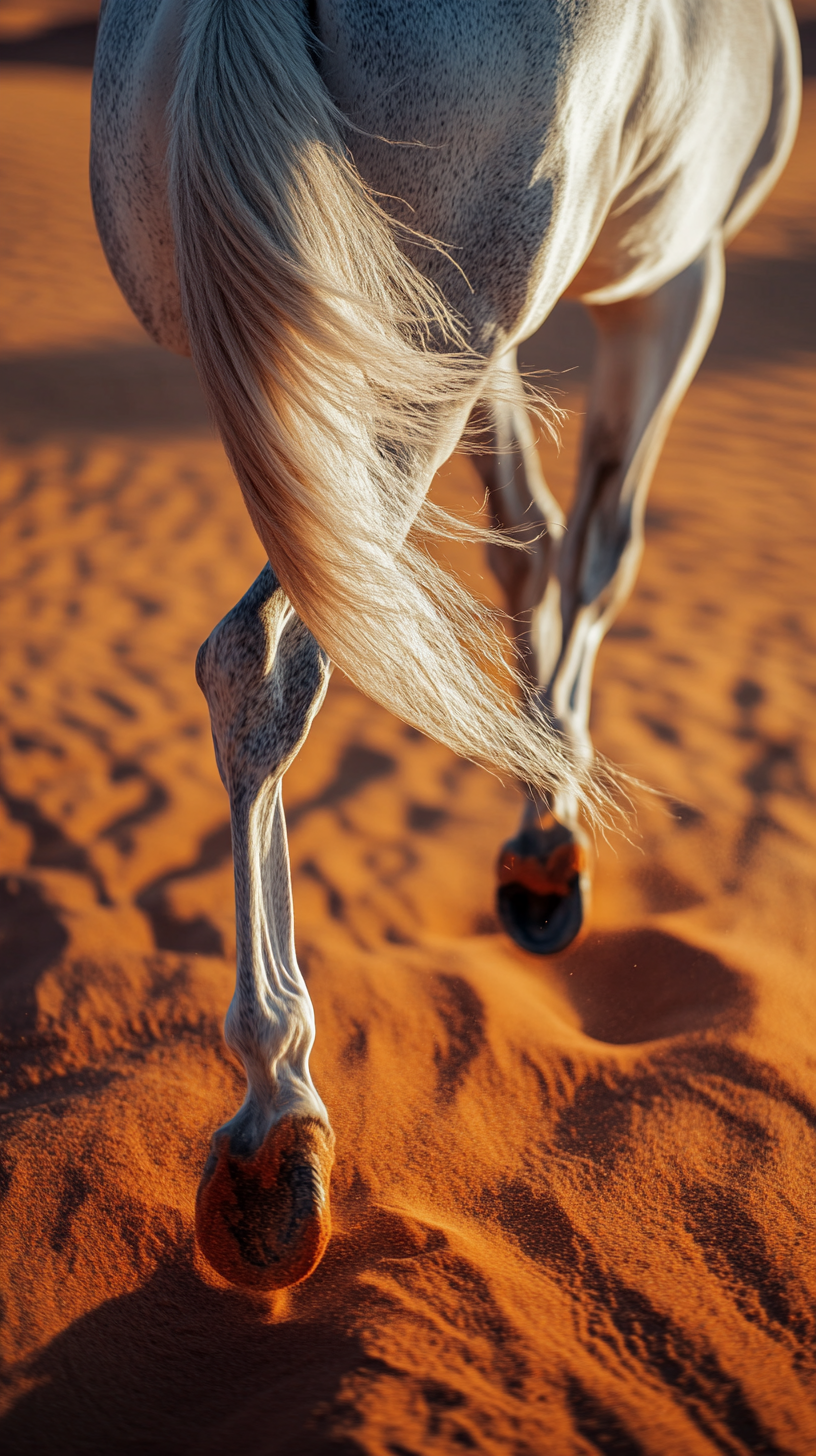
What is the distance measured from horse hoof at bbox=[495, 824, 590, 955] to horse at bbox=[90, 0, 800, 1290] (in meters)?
0.98

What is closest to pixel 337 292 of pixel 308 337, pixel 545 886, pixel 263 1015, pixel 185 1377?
pixel 308 337

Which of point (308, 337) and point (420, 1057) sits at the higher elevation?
point (308, 337)

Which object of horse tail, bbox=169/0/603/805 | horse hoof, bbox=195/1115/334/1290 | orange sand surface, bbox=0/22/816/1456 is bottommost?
orange sand surface, bbox=0/22/816/1456

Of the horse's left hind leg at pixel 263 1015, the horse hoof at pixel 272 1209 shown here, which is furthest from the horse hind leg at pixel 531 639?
the horse hoof at pixel 272 1209

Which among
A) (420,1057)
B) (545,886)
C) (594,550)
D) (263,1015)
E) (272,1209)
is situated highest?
(594,550)

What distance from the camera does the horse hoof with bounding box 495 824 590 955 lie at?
2289mm

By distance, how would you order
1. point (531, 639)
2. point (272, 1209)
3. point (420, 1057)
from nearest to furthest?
point (272, 1209), point (420, 1057), point (531, 639)

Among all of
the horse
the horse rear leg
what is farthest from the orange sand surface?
the horse

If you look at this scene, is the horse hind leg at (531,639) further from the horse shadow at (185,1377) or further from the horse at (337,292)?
the horse shadow at (185,1377)

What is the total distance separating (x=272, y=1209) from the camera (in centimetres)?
132

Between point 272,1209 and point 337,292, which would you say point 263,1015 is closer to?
point 272,1209

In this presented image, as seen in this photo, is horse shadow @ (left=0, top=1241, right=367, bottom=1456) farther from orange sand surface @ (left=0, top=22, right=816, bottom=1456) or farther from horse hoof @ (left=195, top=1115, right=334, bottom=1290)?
horse hoof @ (left=195, top=1115, right=334, bottom=1290)

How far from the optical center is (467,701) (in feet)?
4.00

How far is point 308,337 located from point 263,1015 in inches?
33.7
